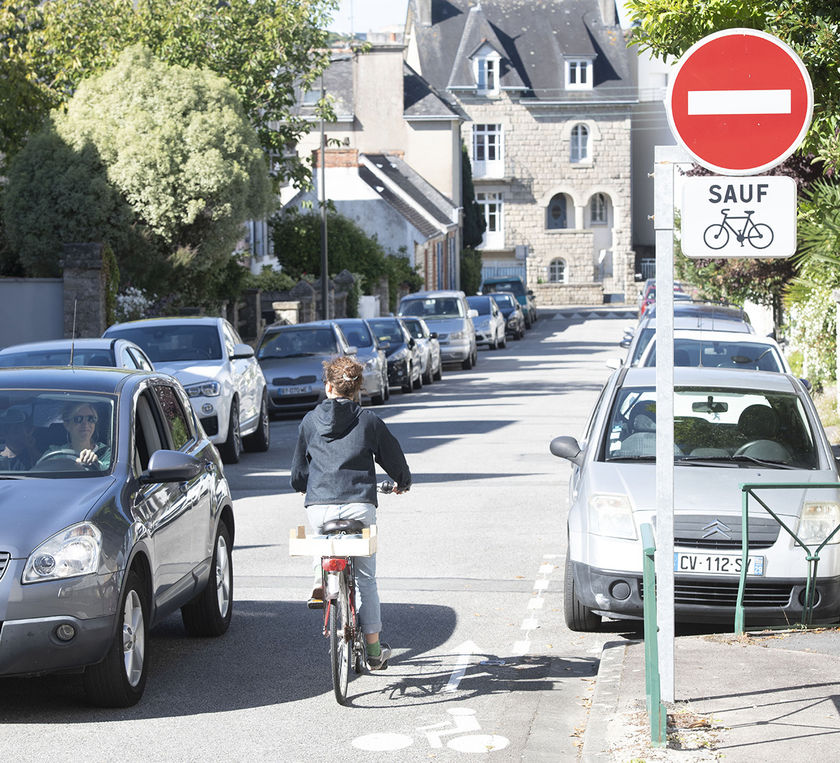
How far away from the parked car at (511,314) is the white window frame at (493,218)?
34.6 metres

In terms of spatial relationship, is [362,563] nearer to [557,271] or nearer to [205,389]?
[205,389]

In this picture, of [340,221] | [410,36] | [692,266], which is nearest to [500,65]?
[410,36]

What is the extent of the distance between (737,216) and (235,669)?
12.3ft

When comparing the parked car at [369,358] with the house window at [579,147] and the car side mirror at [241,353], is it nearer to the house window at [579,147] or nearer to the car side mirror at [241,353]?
the car side mirror at [241,353]

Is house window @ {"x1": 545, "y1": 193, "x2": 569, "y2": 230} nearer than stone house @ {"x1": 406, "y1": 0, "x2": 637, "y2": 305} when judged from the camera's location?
No

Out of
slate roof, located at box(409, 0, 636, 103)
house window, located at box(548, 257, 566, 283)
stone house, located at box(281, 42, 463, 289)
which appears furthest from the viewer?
house window, located at box(548, 257, 566, 283)

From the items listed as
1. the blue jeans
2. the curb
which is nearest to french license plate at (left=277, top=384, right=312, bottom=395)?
the curb

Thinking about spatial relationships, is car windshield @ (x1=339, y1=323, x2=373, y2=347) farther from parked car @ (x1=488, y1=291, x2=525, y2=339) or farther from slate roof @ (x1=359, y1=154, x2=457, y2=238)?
slate roof @ (x1=359, y1=154, x2=457, y2=238)

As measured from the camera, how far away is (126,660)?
6.89m

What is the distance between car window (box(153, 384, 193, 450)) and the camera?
8367 millimetres

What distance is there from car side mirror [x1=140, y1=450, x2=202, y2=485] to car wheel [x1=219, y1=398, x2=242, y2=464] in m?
10.3

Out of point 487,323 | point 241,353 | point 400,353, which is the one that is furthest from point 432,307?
point 241,353

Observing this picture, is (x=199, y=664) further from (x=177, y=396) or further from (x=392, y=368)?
(x=392, y=368)

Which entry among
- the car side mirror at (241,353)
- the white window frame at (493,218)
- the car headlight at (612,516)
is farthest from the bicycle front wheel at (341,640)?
the white window frame at (493,218)
